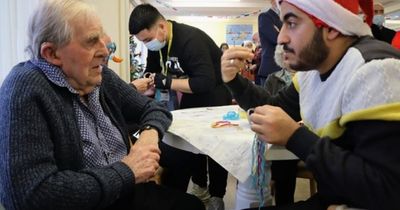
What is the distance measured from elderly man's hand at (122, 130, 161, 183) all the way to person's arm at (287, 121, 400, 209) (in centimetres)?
42

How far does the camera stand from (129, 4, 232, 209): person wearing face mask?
6.73 ft

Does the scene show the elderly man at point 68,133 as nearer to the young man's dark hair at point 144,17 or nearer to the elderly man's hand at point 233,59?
the elderly man's hand at point 233,59

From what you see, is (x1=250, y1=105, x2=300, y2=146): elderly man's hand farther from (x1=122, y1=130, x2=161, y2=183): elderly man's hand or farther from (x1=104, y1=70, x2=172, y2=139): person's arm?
(x1=104, y1=70, x2=172, y2=139): person's arm

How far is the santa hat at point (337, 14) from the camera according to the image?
88 centimetres

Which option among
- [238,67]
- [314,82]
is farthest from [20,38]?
[314,82]

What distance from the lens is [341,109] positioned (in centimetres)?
81

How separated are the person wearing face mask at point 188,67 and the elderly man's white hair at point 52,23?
1142 mm

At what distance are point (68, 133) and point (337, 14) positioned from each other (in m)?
0.72

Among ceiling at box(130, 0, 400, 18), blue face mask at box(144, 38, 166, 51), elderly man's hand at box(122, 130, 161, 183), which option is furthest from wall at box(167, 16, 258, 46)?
elderly man's hand at box(122, 130, 161, 183)

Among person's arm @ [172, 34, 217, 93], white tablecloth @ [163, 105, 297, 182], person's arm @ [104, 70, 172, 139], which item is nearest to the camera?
white tablecloth @ [163, 105, 297, 182]

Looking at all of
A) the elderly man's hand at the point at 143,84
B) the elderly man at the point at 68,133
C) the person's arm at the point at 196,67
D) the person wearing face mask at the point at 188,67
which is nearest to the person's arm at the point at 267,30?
the person wearing face mask at the point at 188,67

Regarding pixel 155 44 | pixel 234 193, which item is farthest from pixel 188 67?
pixel 234 193

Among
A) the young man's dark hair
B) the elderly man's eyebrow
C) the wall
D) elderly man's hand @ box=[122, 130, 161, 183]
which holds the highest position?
the elderly man's eyebrow

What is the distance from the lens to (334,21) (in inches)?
34.5
